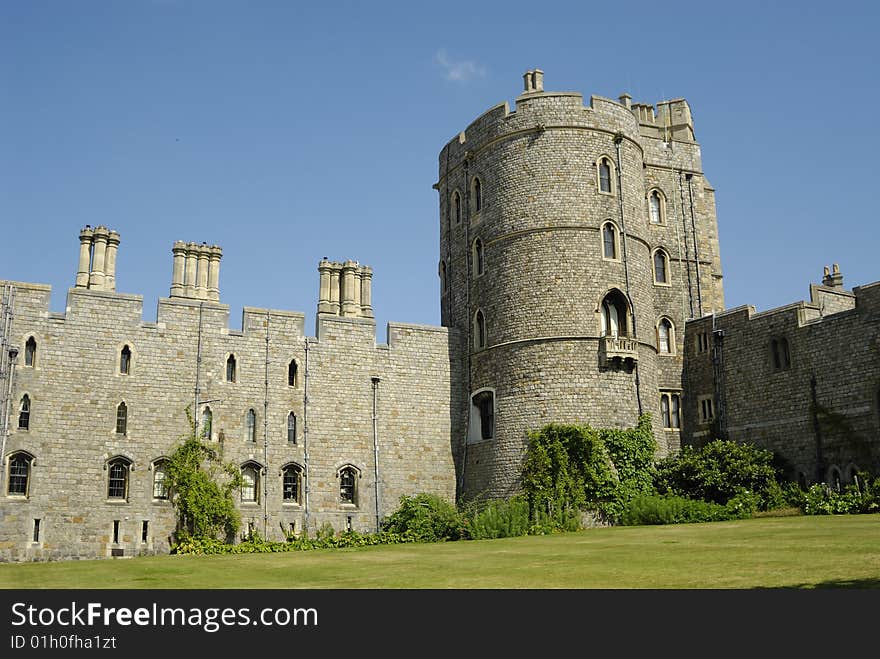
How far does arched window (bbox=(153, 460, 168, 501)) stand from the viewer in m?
28.5

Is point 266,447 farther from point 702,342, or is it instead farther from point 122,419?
point 702,342

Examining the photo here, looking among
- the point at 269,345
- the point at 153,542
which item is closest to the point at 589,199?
the point at 269,345

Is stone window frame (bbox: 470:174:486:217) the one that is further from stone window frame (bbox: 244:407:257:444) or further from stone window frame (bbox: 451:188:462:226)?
stone window frame (bbox: 244:407:257:444)

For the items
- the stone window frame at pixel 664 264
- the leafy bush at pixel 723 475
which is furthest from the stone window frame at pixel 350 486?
the stone window frame at pixel 664 264

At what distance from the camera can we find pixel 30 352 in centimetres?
2770

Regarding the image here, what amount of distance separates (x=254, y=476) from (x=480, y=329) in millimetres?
9386

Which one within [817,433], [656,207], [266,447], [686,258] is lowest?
[817,433]

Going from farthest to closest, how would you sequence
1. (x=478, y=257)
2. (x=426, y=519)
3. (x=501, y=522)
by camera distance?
1. (x=478, y=257)
2. (x=426, y=519)
3. (x=501, y=522)

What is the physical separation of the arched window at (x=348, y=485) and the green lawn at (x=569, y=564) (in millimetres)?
4646

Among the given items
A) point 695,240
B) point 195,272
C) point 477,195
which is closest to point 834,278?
point 695,240

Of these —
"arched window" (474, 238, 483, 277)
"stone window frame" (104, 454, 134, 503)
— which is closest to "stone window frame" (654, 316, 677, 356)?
"arched window" (474, 238, 483, 277)

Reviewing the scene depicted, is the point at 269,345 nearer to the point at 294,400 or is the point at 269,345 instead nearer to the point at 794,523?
the point at 294,400

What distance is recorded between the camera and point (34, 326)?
27.8 meters
